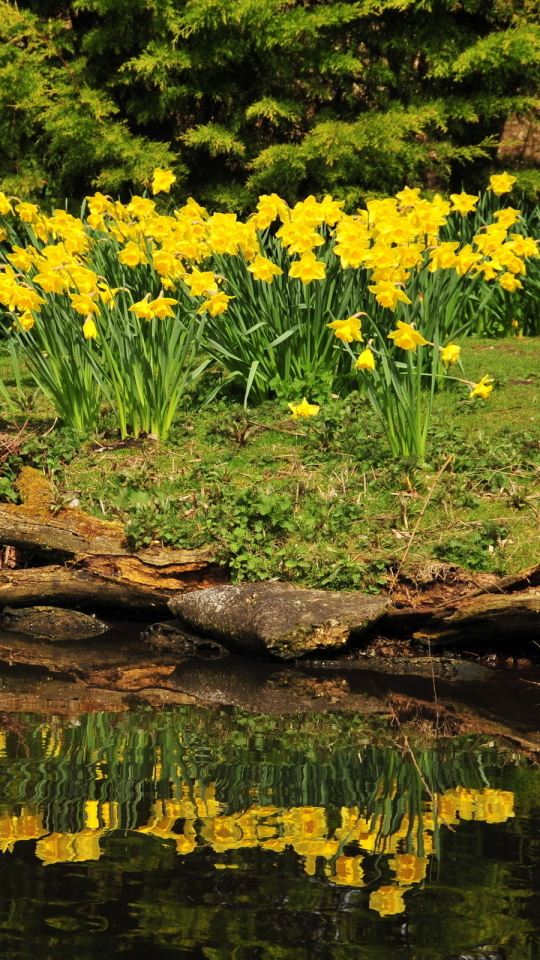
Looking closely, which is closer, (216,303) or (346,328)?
(346,328)

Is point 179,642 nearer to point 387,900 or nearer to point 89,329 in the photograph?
point 89,329

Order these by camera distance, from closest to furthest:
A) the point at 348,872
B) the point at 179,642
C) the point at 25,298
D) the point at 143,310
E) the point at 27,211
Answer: the point at 348,872
the point at 179,642
the point at 143,310
the point at 25,298
the point at 27,211

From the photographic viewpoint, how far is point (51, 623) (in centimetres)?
438

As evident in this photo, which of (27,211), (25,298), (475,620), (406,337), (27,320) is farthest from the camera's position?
(27,211)

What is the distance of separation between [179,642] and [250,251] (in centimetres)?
210

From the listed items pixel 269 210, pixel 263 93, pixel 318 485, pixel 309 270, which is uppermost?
pixel 263 93

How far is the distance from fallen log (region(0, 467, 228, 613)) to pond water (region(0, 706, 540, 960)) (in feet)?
3.97

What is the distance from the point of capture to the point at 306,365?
550cm

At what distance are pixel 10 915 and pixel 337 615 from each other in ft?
6.77

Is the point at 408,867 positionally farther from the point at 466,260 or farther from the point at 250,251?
the point at 250,251

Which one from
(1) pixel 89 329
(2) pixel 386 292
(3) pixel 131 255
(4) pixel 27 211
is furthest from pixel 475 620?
(4) pixel 27 211

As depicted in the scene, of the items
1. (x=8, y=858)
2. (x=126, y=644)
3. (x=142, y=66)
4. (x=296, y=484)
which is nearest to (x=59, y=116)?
(x=142, y=66)

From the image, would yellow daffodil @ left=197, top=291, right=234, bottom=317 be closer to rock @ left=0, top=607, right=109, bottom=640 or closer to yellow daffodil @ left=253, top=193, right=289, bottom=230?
yellow daffodil @ left=253, top=193, right=289, bottom=230

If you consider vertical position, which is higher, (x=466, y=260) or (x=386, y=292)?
(x=466, y=260)
